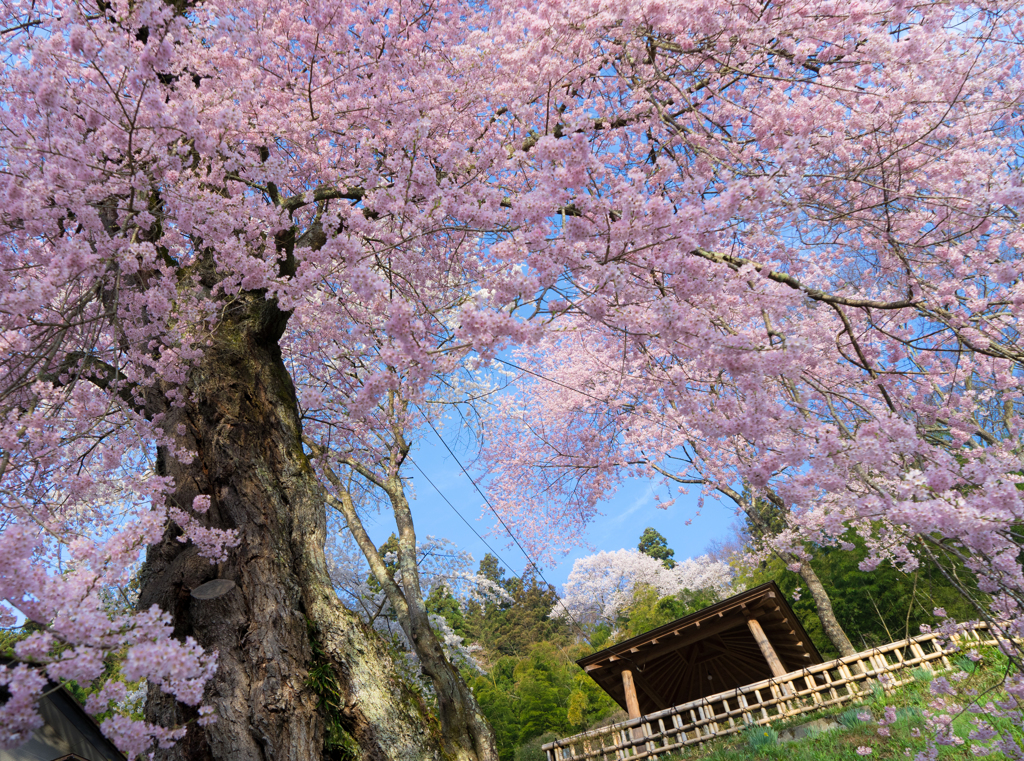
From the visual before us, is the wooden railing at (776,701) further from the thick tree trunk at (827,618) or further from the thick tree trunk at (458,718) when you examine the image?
the thick tree trunk at (458,718)

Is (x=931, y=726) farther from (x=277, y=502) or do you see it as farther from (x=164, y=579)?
(x=164, y=579)

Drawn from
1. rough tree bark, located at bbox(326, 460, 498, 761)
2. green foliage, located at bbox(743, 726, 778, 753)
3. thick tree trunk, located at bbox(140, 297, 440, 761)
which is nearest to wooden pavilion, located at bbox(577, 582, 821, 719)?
green foliage, located at bbox(743, 726, 778, 753)

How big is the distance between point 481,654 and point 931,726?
23552 millimetres

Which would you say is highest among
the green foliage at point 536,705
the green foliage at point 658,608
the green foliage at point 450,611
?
the green foliage at point 450,611

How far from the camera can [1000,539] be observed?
3.00 metres

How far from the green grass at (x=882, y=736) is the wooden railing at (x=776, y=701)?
218 millimetres

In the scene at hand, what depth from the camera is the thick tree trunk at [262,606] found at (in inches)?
122

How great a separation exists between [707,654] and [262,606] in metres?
10.7

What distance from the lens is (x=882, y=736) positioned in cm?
730

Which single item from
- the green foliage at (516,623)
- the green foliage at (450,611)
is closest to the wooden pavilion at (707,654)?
the green foliage at (450,611)

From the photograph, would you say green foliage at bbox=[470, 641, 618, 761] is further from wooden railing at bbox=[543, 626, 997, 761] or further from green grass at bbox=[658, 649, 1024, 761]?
Result: green grass at bbox=[658, 649, 1024, 761]

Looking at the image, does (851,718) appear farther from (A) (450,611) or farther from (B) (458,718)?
(A) (450,611)

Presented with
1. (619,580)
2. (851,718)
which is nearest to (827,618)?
(851,718)

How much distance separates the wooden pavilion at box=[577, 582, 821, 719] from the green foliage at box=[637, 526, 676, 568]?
2404 cm
